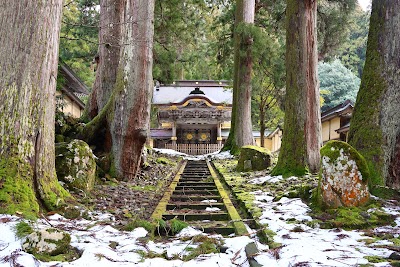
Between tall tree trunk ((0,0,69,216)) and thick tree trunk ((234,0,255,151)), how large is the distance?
9.31 meters

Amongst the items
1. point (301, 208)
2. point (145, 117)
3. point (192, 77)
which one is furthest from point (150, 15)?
point (192, 77)

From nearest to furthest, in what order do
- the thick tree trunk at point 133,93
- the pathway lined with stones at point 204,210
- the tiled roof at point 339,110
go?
the pathway lined with stones at point 204,210 < the thick tree trunk at point 133,93 < the tiled roof at point 339,110

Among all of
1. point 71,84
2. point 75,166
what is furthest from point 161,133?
point 75,166

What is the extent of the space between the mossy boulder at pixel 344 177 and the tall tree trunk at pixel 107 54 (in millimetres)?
5329

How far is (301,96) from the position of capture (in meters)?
6.30

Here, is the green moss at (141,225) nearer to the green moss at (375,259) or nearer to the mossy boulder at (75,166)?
the mossy boulder at (75,166)

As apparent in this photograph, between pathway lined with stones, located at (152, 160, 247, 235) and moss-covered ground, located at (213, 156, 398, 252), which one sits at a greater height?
moss-covered ground, located at (213, 156, 398, 252)

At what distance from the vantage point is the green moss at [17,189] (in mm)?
2896

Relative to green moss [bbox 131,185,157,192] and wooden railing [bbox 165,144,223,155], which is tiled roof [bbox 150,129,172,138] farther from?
green moss [bbox 131,185,157,192]

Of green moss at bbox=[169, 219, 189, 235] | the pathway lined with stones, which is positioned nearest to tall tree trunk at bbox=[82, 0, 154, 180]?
the pathway lined with stones

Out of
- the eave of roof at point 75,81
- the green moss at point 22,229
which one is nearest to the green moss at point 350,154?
the green moss at point 22,229

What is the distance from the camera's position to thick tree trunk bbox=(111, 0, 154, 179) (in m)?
6.06

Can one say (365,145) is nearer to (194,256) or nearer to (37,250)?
(194,256)

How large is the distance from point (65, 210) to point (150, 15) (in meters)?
4.44
